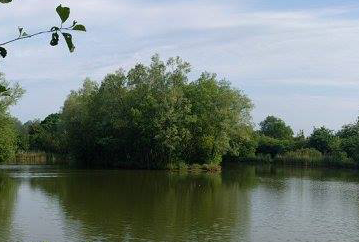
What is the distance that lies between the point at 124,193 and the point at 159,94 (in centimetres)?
2509

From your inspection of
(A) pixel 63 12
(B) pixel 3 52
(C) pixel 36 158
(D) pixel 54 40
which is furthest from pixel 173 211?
(C) pixel 36 158

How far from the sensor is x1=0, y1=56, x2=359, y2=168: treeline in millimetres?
54469

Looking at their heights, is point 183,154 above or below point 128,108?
below

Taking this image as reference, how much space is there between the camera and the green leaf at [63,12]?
2352 mm

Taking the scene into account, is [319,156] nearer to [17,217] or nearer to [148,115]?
[148,115]

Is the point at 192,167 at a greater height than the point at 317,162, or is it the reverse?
the point at 317,162

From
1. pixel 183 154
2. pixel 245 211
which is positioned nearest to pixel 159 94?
pixel 183 154

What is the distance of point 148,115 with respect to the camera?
55.0 m

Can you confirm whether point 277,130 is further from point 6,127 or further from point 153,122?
point 6,127

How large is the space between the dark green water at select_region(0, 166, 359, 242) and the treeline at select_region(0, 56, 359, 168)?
52.9 feet

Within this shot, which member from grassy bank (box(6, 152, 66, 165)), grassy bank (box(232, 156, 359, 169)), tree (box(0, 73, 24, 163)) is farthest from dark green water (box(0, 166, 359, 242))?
grassy bank (box(6, 152, 66, 165))

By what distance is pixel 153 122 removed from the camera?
53812mm

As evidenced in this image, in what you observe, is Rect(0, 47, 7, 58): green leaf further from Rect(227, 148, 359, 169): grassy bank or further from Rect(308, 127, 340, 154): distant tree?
Rect(308, 127, 340, 154): distant tree

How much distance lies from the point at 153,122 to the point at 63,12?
51.5 meters
